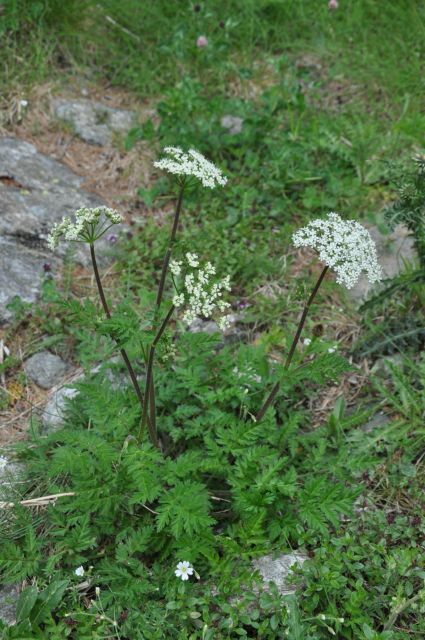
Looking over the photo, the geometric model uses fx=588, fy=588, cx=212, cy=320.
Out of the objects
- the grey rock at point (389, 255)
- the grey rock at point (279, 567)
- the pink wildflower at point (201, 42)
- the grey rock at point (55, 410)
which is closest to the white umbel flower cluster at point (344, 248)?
the grey rock at point (279, 567)

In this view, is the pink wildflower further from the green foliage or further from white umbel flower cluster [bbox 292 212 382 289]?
white umbel flower cluster [bbox 292 212 382 289]

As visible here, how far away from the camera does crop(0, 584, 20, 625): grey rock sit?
246cm

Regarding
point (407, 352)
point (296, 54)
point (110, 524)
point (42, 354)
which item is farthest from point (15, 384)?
point (296, 54)

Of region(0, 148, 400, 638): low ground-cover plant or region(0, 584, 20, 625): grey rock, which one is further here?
region(0, 584, 20, 625): grey rock

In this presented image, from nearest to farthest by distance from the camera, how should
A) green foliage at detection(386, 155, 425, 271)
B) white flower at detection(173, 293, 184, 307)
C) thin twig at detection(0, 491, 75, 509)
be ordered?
white flower at detection(173, 293, 184, 307) → thin twig at detection(0, 491, 75, 509) → green foliage at detection(386, 155, 425, 271)

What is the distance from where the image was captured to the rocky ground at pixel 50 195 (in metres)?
3.37

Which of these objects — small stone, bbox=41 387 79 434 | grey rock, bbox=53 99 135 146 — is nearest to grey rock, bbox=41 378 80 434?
small stone, bbox=41 387 79 434

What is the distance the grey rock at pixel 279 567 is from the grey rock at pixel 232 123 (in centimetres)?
341

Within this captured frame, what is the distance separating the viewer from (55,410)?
330 centimetres

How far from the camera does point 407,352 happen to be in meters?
3.45

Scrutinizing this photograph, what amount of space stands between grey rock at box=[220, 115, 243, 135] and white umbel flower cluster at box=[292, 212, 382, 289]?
2.74 metres

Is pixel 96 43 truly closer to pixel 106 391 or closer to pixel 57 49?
pixel 57 49

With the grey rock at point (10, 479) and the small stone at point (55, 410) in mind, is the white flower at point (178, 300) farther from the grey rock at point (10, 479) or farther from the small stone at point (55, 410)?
the grey rock at point (10, 479)

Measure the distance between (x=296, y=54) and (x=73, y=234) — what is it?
4212 mm
